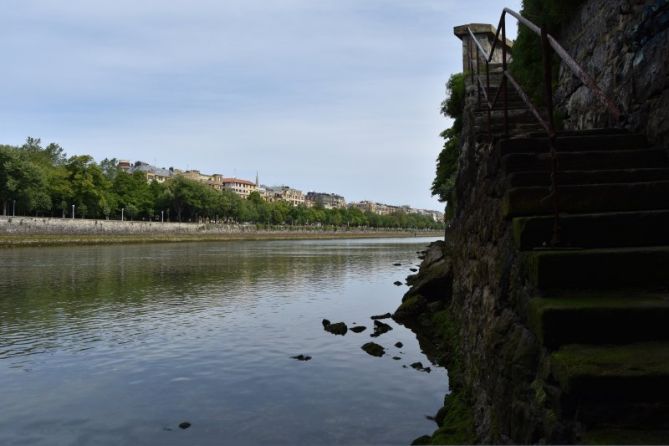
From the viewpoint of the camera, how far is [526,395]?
4457mm

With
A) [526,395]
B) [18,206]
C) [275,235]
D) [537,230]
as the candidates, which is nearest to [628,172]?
[537,230]

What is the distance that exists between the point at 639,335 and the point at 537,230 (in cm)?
140

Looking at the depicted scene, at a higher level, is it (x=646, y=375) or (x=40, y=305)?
(x=646, y=375)

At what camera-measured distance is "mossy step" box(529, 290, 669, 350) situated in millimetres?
3963

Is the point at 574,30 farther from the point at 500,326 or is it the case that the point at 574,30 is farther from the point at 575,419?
the point at 575,419

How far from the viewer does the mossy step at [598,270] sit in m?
4.48

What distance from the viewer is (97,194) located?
89438mm

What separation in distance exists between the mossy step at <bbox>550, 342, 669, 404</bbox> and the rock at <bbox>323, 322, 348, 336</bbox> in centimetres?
1438

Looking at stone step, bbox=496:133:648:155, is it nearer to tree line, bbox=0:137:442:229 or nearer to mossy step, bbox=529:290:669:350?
mossy step, bbox=529:290:669:350

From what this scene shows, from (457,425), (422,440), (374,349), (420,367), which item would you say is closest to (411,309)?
(374,349)

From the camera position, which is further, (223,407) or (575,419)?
(223,407)

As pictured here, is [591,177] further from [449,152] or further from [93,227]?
[93,227]

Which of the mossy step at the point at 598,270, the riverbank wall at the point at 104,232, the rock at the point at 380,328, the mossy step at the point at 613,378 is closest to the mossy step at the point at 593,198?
the mossy step at the point at 598,270

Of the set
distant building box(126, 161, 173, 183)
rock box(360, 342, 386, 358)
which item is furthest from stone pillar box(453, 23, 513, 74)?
distant building box(126, 161, 173, 183)
